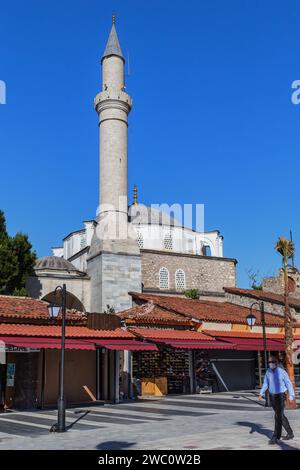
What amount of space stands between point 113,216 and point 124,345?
46.4 ft

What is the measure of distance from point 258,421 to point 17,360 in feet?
27.1

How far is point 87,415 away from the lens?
46.4 ft

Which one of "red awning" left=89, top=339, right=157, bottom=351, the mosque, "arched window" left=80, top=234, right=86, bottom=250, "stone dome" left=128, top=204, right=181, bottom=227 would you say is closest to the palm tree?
"red awning" left=89, top=339, right=157, bottom=351

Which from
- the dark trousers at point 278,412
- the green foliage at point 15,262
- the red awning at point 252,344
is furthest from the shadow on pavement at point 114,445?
the green foliage at point 15,262

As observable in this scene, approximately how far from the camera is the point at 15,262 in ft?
99.5

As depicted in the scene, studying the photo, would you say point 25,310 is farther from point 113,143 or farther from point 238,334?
point 113,143

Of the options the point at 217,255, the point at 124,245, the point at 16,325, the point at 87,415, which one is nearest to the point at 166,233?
the point at 217,255

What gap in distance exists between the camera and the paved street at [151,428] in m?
8.72

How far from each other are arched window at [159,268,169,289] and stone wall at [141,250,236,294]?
25 cm

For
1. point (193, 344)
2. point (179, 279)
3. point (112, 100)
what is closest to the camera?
point (193, 344)

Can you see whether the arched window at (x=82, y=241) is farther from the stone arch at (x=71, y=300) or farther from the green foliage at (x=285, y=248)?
the green foliage at (x=285, y=248)

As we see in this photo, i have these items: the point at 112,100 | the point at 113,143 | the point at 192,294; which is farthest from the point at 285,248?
the point at 192,294

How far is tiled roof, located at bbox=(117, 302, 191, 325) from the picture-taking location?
22.5 meters
